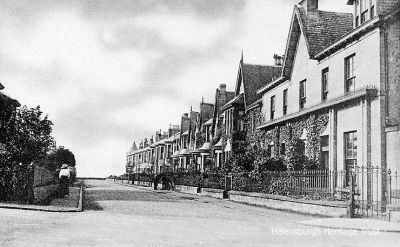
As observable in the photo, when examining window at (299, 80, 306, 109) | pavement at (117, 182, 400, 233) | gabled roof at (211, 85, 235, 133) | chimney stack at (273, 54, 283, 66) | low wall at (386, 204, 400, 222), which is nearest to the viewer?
pavement at (117, 182, 400, 233)

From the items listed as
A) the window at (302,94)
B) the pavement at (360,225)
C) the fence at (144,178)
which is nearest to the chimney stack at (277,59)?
the window at (302,94)

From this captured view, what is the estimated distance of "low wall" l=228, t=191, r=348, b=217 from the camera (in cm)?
1652

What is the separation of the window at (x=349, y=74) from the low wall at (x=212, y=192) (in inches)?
434

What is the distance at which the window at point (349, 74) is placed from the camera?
21125mm

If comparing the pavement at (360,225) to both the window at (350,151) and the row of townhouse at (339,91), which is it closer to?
the row of townhouse at (339,91)

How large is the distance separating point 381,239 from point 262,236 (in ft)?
8.79

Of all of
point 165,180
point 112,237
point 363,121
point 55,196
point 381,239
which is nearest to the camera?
point 112,237

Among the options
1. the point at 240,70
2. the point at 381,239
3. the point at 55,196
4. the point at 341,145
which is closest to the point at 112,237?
the point at 381,239

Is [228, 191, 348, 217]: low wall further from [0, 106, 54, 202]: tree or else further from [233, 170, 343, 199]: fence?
[0, 106, 54, 202]: tree

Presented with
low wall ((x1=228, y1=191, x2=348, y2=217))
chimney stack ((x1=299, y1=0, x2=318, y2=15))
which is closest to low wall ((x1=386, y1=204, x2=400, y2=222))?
low wall ((x1=228, y1=191, x2=348, y2=217))

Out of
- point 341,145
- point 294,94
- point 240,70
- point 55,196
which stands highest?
point 240,70

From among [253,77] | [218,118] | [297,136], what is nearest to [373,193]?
[297,136]

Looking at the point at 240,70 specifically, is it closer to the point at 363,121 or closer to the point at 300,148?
the point at 300,148

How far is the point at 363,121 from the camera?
1941cm
